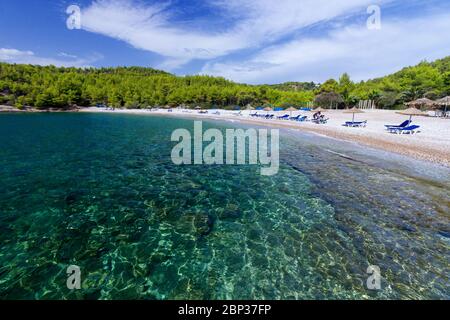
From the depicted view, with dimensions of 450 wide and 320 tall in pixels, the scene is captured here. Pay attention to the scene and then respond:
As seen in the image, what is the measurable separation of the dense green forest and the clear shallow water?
52.4 meters

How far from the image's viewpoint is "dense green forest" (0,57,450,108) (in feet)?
174

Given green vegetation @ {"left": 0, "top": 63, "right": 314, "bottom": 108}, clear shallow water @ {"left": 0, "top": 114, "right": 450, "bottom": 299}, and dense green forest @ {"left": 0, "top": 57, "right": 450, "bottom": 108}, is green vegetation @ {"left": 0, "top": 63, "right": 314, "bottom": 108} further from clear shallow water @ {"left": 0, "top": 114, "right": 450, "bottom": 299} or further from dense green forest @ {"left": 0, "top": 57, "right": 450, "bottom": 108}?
clear shallow water @ {"left": 0, "top": 114, "right": 450, "bottom": 299}

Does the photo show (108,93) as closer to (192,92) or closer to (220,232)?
(192,92)

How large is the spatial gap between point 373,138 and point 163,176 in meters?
21.3

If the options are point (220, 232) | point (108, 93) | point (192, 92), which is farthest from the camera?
point (192, 92)

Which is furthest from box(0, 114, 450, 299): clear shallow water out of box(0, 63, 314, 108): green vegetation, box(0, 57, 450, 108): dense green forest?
box(0, 63, 314, 108): green vegetation

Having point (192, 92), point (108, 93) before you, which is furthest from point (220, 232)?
point (108, 93)

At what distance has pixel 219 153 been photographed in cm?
1709

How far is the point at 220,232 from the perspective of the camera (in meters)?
6.78

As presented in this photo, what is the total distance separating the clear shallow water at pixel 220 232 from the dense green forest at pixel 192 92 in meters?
52.4

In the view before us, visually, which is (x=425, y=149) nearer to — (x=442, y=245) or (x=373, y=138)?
(x=373, y=138)

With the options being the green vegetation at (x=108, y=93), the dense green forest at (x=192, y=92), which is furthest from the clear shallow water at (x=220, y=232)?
the green vegetation at (x=108, y=93)

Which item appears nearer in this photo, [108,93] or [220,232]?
[220,232]

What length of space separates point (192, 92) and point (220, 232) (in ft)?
261
